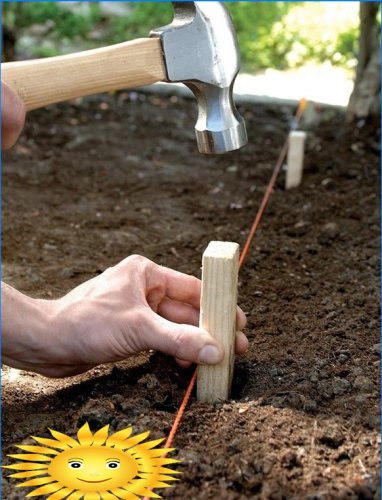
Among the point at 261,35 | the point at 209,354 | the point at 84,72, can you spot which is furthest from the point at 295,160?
the point at 261,35

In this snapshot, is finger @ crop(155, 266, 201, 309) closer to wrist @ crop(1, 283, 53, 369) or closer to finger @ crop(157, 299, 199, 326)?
finger @ crop(157, 299, 199, 326)

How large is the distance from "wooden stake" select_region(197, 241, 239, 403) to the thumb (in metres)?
0.04

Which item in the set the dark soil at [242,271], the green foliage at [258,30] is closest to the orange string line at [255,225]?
the dark soil at [242,271]

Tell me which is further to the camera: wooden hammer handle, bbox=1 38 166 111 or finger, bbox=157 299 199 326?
finger, bbox=157 299 199 326

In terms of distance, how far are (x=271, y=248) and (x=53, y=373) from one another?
1.53 m

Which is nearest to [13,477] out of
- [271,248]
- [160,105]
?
[271,248]

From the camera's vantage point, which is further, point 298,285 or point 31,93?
point 298,285

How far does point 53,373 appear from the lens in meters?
2.40

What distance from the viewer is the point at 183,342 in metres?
2.26

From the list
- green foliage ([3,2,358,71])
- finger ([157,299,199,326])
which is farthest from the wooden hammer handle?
green foliage ([3,2,358,71])

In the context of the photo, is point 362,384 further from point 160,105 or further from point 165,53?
point 160,105

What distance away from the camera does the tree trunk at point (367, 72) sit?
5.20 metres

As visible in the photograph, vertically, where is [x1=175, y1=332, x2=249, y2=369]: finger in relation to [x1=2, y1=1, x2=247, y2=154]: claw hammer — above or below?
below

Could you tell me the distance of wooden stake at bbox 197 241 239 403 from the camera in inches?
89.1
